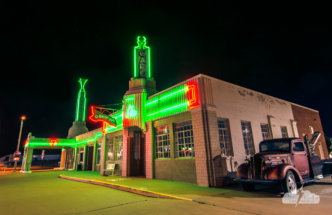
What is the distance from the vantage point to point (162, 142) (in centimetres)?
1236

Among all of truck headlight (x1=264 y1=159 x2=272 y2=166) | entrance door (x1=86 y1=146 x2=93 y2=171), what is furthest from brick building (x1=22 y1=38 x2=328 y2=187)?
entrance door (x1=86 y1=146 x2=93 y2=171)

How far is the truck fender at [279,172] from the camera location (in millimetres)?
6070

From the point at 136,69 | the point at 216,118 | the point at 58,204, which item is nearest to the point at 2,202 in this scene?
the point at 58,204

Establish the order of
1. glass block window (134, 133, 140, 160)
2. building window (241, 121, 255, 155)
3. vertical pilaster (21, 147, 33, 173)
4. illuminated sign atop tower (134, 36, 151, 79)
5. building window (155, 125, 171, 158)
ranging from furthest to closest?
vertical pilaster (21, 147, 33, 173), illuminated sign atop tower (134, 36, 151, 79), glass block window (134, 133, 140, 160), building window (155, 125, 171, 158), building window (241, 121, 255, 155)

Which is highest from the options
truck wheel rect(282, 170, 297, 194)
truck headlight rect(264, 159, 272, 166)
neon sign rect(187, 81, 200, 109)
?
neon sign rect(187, 81, 200, 109)

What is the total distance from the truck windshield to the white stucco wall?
2.11m

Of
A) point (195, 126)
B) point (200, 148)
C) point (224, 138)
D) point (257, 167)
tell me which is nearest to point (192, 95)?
point (195, 126)

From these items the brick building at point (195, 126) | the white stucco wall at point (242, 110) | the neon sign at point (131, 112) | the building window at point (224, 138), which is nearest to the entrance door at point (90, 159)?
the brick building at point (195, 126)

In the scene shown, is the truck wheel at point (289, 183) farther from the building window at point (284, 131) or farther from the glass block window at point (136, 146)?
the glass block window at point (136, 146)

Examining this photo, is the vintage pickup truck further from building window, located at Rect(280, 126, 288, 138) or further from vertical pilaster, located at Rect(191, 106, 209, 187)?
building window, located at Rect(280, 126, 288, 138)

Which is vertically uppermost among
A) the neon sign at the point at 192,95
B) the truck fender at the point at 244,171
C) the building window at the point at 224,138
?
the neon sign at the point at 192,95

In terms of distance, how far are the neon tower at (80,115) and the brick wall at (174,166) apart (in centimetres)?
2483

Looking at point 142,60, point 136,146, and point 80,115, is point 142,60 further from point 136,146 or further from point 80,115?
point 80,115

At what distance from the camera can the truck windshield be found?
7.37 meters
